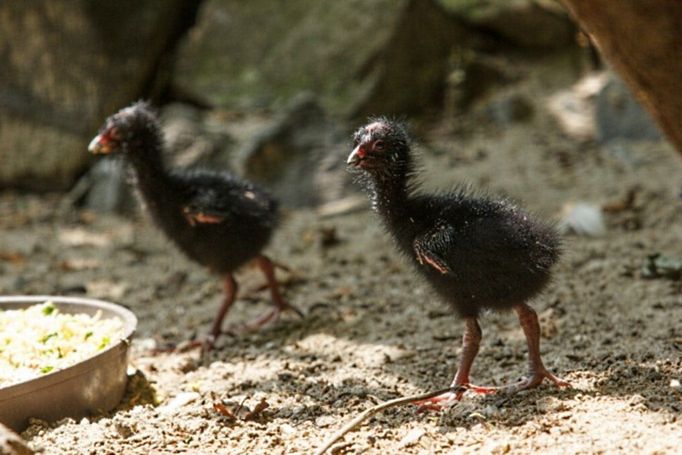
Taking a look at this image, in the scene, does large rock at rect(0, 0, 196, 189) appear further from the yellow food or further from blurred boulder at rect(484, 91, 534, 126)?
the yellow food

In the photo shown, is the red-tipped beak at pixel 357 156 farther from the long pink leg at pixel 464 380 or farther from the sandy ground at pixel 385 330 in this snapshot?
the long pink leg at pixel 464 380

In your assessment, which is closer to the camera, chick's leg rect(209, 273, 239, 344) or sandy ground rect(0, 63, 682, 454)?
sandy ground rect(0, 63, 682, 454)

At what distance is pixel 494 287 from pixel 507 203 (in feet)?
1.78

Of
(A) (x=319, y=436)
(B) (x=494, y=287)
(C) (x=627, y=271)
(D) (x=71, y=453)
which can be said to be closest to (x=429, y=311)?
(C) (x=627, y=271)

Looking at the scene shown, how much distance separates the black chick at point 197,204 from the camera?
5.81 m

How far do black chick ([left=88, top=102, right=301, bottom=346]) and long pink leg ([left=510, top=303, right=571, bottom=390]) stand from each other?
7.22 feet

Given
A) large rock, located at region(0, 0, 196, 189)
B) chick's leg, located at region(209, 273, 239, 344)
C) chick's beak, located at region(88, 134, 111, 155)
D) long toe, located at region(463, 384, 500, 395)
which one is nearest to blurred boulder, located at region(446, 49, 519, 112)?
large rock, located at region(0, 0, 196, 189)

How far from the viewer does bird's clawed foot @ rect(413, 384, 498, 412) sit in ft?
13.3

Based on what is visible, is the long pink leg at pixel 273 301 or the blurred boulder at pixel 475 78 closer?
the long pink leg at pixel 273 301

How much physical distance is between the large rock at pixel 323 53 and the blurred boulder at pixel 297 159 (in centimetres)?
89

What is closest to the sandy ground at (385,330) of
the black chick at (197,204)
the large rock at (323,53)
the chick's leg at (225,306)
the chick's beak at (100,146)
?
the chick's leg at (225,306)

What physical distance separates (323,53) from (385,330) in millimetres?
5583

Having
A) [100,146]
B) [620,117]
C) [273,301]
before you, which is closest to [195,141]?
[100,146]

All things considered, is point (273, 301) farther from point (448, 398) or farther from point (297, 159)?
point (297, 159)
